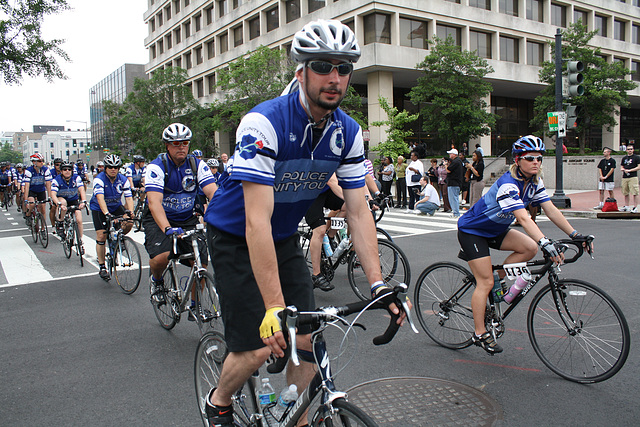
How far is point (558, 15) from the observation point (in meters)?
44.9

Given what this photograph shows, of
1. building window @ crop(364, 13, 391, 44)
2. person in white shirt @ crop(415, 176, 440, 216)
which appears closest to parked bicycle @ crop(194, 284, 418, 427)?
person in white shirt @ crop(415, 176, 440, 216)

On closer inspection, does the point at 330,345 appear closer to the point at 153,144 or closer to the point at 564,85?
the point at 564,85

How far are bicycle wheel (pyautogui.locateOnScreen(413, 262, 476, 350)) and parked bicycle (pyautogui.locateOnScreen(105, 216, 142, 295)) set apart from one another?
3972 millimetres

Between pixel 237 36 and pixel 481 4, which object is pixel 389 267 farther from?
pixel 237 36

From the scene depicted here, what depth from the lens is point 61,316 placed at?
246 inches

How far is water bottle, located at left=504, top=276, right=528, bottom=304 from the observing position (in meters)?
4.34

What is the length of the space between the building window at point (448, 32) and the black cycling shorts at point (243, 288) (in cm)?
3822

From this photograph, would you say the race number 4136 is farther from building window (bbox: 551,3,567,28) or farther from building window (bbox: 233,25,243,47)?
building window (bbox: 233,25,243,47)

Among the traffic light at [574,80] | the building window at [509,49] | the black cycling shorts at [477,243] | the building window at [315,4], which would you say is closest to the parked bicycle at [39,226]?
the black cycling shorts at [477,243]

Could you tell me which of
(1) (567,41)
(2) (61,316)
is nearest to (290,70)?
(1) (567,41)

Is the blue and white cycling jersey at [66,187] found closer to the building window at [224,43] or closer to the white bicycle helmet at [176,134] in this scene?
the white bicycle helmet at [176,134]

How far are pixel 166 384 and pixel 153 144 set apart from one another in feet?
158

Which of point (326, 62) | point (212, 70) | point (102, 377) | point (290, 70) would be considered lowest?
point (102, 377)

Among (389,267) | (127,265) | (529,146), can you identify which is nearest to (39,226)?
(127,265)
